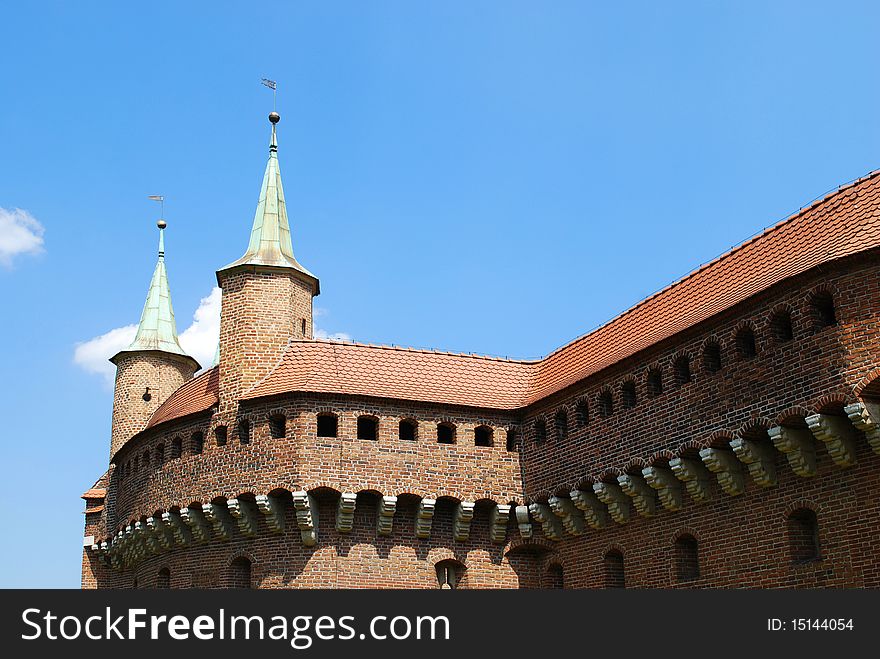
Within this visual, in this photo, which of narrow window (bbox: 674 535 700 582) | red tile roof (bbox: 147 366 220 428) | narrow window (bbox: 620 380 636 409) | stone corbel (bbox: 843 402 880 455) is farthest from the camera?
red tile roof (bbox: 147 366 220 428)

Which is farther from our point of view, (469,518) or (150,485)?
(150,485)

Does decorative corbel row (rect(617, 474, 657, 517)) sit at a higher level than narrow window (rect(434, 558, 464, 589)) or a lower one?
higher

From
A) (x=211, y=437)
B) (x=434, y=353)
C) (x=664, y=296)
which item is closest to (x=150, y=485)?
(x=211, y=437)

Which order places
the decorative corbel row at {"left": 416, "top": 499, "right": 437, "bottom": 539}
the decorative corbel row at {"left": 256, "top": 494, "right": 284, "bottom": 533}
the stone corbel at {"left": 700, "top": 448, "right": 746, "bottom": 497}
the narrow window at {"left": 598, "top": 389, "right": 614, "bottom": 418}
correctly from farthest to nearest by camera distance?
the decorative corbel row at {"left": 416, "top": 499, "right": 437, "bottom": 539}
the decorative corbel row at {"left": 256, "top": 494, "right": 284, "bottom": 533}
the narrow window at {"left": 598, "top": 389, "right": 614, "bottom": 418}
the stone corbel at {"left": 700, "top": 448, "right": 746, "bottom": 497}

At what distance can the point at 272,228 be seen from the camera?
108ft

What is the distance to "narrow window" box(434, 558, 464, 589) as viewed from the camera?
2880cm

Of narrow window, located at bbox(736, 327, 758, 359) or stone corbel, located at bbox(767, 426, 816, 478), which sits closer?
stone corbel, located at bbox(767, 426, 816, 478)

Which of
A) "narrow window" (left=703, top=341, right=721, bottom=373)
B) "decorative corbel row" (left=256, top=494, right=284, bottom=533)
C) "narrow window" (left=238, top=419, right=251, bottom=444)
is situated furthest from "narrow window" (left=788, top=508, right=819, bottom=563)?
"narrow window" (left=238, top=419, right=251, bottom=444)

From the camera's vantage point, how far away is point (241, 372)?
1175 inches

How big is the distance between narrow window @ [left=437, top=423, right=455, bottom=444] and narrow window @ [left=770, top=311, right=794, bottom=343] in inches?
377

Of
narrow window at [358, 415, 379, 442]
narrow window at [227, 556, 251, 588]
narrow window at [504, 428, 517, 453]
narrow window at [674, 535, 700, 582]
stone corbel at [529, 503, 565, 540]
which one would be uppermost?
narrow window at [358, 415, 379, 442]

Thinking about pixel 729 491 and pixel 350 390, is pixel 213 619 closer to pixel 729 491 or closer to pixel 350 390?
pixel 729 491

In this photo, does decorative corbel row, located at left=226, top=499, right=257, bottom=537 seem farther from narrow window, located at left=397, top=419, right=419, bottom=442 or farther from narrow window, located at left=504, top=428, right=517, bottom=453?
narrow window, located at left=504, top=428, right=517, bottom=453

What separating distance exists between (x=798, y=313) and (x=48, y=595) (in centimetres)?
1384
